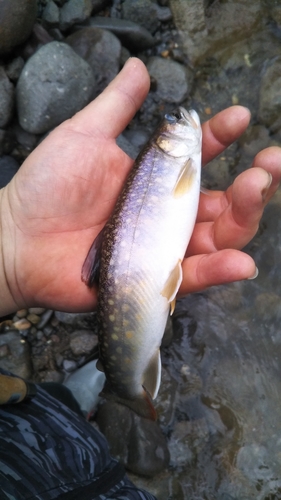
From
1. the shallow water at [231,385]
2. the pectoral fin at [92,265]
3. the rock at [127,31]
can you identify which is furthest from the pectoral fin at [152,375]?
the rock at [127,31]

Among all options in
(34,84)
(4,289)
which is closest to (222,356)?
(4,289)

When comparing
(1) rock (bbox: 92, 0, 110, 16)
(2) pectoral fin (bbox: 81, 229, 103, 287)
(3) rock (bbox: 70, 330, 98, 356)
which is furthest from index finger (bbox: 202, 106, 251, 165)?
(1) rock (bbox: 92, 0, 110, 16)

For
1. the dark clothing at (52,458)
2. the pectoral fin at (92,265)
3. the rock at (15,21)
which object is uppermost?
the rock at (15,21)

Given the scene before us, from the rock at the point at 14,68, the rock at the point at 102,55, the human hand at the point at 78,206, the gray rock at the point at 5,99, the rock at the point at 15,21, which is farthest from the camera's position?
the rock at the point at 102,55

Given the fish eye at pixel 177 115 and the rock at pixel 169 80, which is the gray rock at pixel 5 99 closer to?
the rock at pixel 169 80

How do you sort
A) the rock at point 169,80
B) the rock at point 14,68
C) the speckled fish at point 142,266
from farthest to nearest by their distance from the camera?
the rock at point 169,80 < the rock at point 14,68 < the speckled fish at point 142,266

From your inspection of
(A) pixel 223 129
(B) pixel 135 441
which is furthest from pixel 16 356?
(A) pixel 223 129

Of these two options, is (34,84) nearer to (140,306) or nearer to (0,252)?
(0,252)

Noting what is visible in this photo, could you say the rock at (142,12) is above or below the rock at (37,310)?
above
